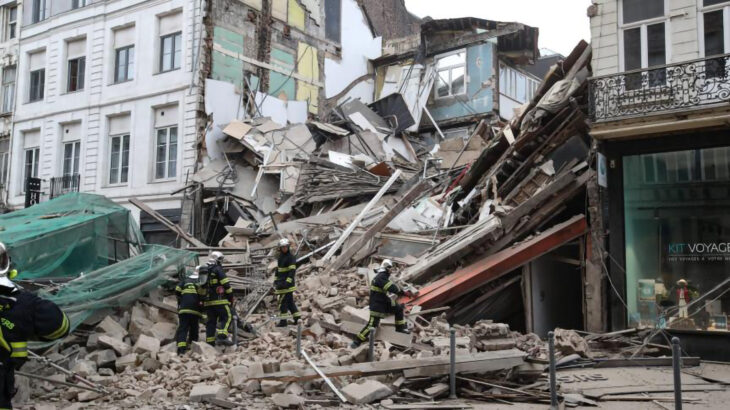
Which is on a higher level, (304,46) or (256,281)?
(304,46)

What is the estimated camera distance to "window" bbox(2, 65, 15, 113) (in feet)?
91.2

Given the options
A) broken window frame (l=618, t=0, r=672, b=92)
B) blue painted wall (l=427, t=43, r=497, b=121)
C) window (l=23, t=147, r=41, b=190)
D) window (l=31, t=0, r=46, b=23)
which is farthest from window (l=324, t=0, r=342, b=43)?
broken window frame (l=618, t=0, r=672, b=92)

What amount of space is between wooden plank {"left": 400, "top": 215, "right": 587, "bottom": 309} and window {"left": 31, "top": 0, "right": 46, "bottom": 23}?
71.9ft

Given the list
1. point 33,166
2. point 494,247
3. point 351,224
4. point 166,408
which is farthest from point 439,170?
point 33,166

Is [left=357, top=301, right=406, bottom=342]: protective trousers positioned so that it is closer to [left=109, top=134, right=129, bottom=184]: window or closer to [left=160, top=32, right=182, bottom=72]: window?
[left=160, top=32, right=182, bottom=72]: window

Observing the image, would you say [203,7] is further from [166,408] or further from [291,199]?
[166,408]

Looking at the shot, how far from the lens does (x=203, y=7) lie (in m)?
21.9

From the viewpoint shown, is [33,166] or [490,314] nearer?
[490,314]

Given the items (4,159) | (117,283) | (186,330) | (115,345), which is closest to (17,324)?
(115,345)

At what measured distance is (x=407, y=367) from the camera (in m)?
8.50

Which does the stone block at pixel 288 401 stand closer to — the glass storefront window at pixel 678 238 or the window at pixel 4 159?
the glass storefront window at pixel 678 238

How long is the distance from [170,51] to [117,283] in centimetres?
1343

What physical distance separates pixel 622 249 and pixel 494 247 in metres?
2.52

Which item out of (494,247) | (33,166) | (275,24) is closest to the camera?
(494,247)
